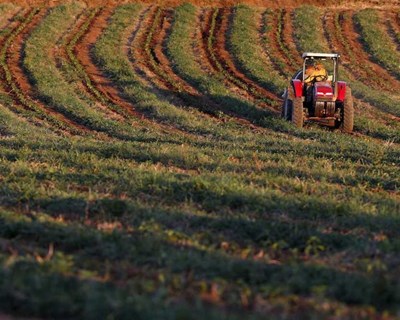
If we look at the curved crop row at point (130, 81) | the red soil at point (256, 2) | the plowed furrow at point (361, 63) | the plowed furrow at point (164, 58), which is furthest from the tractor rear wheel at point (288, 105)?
the red soil at point (256, 2)

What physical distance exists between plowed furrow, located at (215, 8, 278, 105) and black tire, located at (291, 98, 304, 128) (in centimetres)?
453

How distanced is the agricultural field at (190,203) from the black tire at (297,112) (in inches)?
14.0

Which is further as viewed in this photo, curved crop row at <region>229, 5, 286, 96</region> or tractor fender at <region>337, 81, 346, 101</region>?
curved crop row at <region>229, 5, 286, 96</region>

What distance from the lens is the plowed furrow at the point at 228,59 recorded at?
2356 centimetres

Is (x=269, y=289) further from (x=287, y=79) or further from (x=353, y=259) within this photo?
(x=287, y=79)

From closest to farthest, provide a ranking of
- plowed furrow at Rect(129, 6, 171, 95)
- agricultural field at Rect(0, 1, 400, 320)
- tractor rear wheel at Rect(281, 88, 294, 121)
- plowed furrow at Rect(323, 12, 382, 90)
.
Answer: agricultural field at Rect(0, 1, 400, 320)
tractor rear wheel at Rect(281, 88, 294, 121)
plowed furrow at Rect(129, 6, 171, 95)
plowed furrow at Rect(323, 12, 382, 90)

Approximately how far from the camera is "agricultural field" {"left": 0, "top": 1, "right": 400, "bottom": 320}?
5.35 meters

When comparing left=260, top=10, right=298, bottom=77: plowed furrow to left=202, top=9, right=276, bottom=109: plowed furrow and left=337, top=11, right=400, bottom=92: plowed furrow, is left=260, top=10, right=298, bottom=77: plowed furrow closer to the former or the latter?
left=202, top=9, right=276, bottom=109: plowed furrow

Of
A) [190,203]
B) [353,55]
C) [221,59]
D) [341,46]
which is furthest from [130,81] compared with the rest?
[190,203]

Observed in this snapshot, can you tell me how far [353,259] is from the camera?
252 inches

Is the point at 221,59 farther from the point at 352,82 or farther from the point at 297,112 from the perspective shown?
the point at 297,112

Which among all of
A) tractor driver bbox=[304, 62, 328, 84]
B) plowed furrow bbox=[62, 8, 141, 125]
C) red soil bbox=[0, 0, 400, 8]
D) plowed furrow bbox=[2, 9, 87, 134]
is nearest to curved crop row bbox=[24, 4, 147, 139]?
plowed furrow bbox=[2, 9, 87, 134]

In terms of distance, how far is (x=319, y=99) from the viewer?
59.2ft

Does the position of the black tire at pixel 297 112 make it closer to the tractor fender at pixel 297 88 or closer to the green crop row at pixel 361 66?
the tractor fender at pixel 297 88
